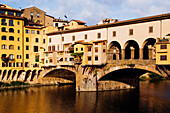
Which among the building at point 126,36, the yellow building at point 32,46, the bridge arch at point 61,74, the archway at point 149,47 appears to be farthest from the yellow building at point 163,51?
the yellow building at point 32,46

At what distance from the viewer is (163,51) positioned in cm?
4534

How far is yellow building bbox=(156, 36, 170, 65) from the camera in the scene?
1768 inches

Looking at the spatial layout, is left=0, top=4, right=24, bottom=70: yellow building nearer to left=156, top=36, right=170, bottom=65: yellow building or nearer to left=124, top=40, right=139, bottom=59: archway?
left=124, top=40, right=139, bottom=59: archway

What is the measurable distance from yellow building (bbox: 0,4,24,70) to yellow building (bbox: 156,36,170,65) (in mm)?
51605

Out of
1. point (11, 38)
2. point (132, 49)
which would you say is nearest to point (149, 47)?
point (132, 49)

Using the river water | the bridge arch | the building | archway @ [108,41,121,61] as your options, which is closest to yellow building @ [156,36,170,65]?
the building

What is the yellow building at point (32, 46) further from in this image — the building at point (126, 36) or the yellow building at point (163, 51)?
the yellow building at point (163, 51)

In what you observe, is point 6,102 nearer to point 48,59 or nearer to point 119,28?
point 48,59

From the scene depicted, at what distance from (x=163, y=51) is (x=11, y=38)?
54195mm

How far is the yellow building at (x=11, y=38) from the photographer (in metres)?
74.3

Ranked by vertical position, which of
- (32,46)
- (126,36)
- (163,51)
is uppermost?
(126,36)

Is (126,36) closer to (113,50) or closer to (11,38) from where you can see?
(113,50)

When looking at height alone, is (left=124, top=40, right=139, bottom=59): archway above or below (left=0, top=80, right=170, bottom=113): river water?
above

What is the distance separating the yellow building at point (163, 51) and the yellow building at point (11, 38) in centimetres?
5161
